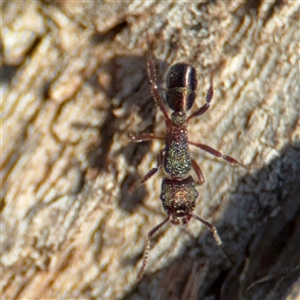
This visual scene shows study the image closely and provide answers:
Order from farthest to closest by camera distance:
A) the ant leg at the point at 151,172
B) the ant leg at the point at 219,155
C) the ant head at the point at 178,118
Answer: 1. the ant head at the point at 178,118
2. the ant leg at the point at 151,172
3. the ant leg at the point at 219,155

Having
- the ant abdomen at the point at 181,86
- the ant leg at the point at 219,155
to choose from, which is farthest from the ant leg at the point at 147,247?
the ant abdomen at the point at 181,86

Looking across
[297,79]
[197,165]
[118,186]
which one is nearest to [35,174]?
[118,186]

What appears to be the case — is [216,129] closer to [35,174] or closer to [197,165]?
[197,165]

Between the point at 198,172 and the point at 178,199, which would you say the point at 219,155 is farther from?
the point at 178,199

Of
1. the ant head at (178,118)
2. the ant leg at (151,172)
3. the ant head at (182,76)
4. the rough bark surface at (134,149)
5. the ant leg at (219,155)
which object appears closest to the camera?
the rough bark surface at (134,149)

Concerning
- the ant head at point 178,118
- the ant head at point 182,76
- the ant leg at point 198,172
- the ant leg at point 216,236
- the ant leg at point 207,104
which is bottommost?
the ant leg at point 216,236

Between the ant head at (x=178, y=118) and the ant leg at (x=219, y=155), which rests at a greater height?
the ant head at (x=178, y=118)

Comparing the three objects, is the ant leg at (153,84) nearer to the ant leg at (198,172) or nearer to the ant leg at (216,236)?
the ant leg at (198,172)

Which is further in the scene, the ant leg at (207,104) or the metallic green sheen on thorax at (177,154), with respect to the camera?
the metallic green sheen on thorax at (177,154)
